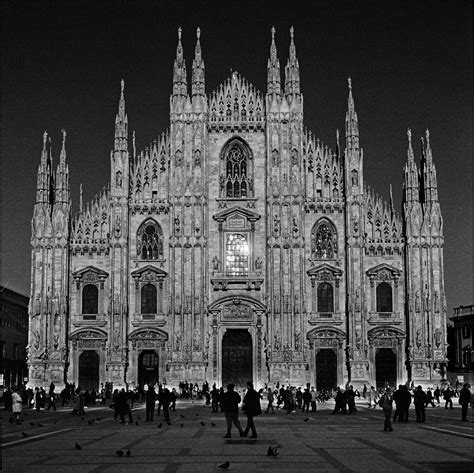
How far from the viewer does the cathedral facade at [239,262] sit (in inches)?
2685

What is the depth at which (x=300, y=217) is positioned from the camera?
69188 millimetres

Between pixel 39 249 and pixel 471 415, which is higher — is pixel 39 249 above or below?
above

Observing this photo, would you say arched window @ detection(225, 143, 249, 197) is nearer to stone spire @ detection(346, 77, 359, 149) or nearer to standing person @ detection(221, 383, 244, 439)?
stone spire @ detection(346, 77, 359, 149)

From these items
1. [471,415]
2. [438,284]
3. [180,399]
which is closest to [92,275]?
[180,399]

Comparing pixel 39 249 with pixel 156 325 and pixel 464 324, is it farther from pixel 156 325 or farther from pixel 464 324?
pixel 464 324

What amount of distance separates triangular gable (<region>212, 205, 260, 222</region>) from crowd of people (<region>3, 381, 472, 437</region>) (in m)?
12.7

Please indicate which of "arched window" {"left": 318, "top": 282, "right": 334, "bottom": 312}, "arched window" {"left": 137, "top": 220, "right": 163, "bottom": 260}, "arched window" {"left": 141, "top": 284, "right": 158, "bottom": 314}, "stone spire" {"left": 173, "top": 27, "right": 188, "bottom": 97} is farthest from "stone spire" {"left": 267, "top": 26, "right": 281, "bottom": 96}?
"arched window" {"left": 141, "top": 284, "right": 158, "bottom": 314}

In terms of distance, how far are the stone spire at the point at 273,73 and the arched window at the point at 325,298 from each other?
15304mm

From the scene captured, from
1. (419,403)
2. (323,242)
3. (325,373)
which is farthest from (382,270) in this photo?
(419,403)

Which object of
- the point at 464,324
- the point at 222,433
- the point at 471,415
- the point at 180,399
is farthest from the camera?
the point at 464,324

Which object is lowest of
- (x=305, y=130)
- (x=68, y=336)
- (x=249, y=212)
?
(x=68, y=336)

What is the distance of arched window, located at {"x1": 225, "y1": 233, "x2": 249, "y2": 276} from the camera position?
6969 centimetres

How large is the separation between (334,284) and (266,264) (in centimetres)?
538

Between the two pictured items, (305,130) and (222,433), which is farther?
(305,130)
